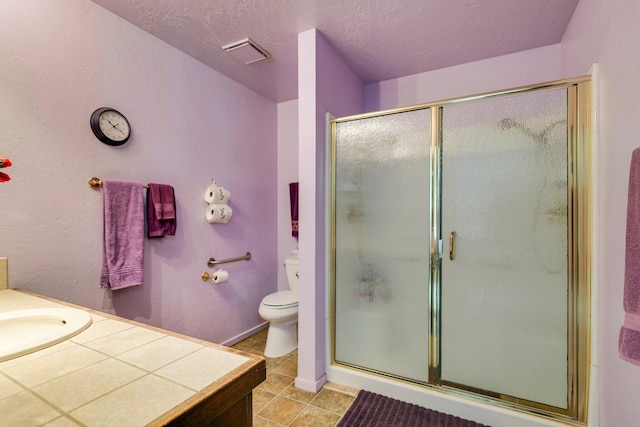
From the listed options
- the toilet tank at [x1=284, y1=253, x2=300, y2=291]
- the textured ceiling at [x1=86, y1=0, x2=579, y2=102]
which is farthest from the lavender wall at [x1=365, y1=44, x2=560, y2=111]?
the toilet tank at [x1=284, y1=253, x2=300, y2=291]

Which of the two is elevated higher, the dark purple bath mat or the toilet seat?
the toilet seat

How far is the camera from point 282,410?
5.62 ft

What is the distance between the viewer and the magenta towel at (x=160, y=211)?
6.40ft

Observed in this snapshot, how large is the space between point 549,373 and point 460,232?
2.67 ft

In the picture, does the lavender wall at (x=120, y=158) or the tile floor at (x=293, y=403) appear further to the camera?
the tile floor at (x=293, y=403)

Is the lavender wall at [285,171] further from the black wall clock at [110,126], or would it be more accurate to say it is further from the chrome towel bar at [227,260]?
the black wall clock at [110,126]

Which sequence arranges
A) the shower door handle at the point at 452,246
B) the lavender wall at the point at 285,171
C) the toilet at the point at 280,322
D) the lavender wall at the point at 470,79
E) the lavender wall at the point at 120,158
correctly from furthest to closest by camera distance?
the lavender wall at the point at 285,171
the toilet at the point at 280,322
the lavender wall at the point at 470,79
the shower door handle at the point at 452,246
the lavender wall at the point at 120,158

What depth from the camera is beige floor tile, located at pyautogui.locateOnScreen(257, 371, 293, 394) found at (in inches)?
75.7

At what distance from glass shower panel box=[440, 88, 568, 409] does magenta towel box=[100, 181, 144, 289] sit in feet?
6.04

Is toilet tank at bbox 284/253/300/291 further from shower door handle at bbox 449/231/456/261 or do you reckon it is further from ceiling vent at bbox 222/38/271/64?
ceiling vent at bbox 222/38/271/64

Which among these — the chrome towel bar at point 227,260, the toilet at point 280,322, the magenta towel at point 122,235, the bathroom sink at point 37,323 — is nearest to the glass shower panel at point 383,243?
the toilet at point 280,322

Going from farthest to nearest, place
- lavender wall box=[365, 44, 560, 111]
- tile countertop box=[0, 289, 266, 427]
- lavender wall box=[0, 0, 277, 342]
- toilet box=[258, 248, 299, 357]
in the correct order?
toilet box=[258, 248, 299, 357]
lavender wall box=[365, 44, 560, 111]
lavender wall box=[0, 0, 277, 342]
tile countertop box=[0, 289, 266, 427]

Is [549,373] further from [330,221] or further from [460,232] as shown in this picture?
[330,221]

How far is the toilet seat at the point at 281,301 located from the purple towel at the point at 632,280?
1902 mm
